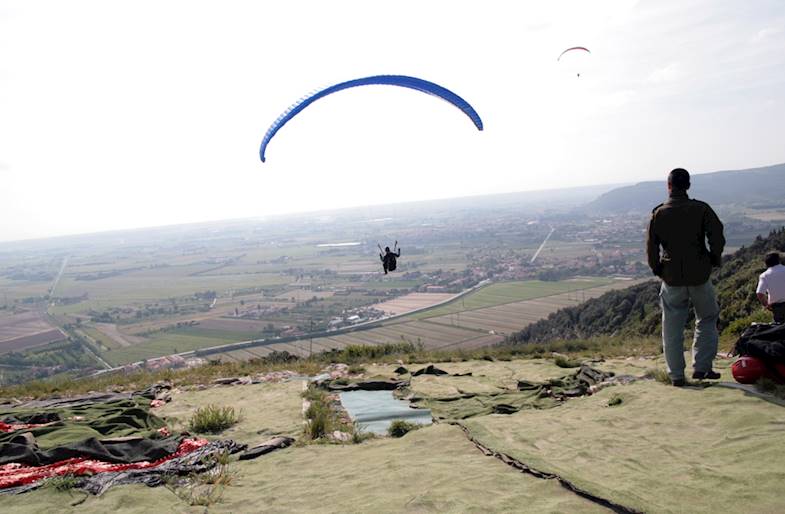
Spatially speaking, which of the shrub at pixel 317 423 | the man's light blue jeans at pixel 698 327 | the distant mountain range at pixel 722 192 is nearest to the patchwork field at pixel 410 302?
the shrub at pixel 317 423

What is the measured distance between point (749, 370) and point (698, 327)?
2.61 feet

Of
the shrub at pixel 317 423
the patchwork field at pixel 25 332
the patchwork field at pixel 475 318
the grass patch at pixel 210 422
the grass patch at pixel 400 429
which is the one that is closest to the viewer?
the grass patch at pixel 400 429

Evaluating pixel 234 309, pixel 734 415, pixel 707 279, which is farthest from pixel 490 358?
pixel 234 309

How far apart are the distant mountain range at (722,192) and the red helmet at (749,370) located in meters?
138

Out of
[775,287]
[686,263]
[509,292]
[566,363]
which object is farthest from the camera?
[509,292]

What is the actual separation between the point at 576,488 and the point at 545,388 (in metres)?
4.36

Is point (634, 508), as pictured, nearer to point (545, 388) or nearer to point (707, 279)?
point (707, 279)

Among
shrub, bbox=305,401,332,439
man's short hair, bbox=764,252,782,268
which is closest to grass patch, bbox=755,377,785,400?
man's short hair, bbox=764,252,782,268

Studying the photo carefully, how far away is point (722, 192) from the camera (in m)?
152

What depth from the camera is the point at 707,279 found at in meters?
5.97

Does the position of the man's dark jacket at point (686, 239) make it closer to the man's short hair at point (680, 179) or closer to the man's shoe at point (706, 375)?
the man's short hair at point (680, 179)

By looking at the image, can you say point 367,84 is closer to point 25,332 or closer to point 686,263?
point 686,263

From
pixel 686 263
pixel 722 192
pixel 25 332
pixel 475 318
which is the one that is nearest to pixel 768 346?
pixel 686 263

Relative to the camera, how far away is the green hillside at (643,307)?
54.9 feet
